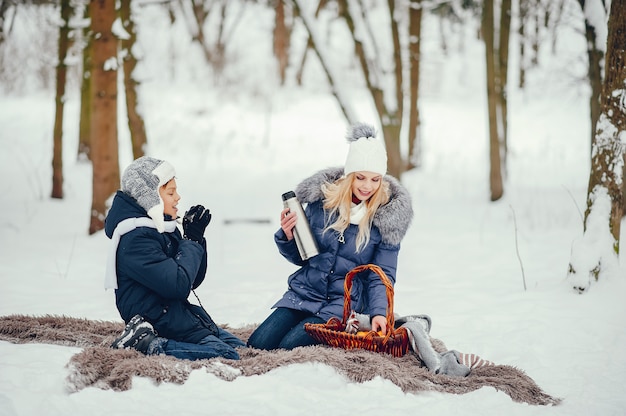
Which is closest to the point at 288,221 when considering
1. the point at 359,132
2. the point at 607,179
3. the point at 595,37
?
the point at 359,132

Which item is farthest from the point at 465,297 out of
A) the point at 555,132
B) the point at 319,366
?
the point at 555,132

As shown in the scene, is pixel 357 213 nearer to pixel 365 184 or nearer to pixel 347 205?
pixel 347 205

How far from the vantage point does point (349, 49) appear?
97.1ft

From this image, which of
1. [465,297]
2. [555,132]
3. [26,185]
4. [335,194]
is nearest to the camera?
[335,194]

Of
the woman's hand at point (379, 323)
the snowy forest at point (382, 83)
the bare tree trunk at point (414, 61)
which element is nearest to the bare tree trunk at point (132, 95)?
the snowy forest at point (382, 83)

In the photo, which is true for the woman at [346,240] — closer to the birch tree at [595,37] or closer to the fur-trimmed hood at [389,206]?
the fur-trimmed hood at [389,206]

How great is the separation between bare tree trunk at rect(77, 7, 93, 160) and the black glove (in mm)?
8493

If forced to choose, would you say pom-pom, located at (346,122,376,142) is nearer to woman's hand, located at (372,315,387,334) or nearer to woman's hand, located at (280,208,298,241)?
woman's hand, located at (280,208,298,241)

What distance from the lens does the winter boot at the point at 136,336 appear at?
143 inches

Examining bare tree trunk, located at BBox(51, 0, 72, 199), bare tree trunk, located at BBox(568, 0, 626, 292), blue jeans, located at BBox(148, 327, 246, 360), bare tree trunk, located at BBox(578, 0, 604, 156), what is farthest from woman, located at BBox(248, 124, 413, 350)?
bare tree trunk, located at BBox(51, 0, 72, 199)

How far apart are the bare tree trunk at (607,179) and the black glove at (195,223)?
3.56 meters

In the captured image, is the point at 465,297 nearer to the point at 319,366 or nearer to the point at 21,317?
the point at 319,366

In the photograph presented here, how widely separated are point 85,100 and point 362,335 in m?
10.2

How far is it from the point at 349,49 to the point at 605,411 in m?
27.3
